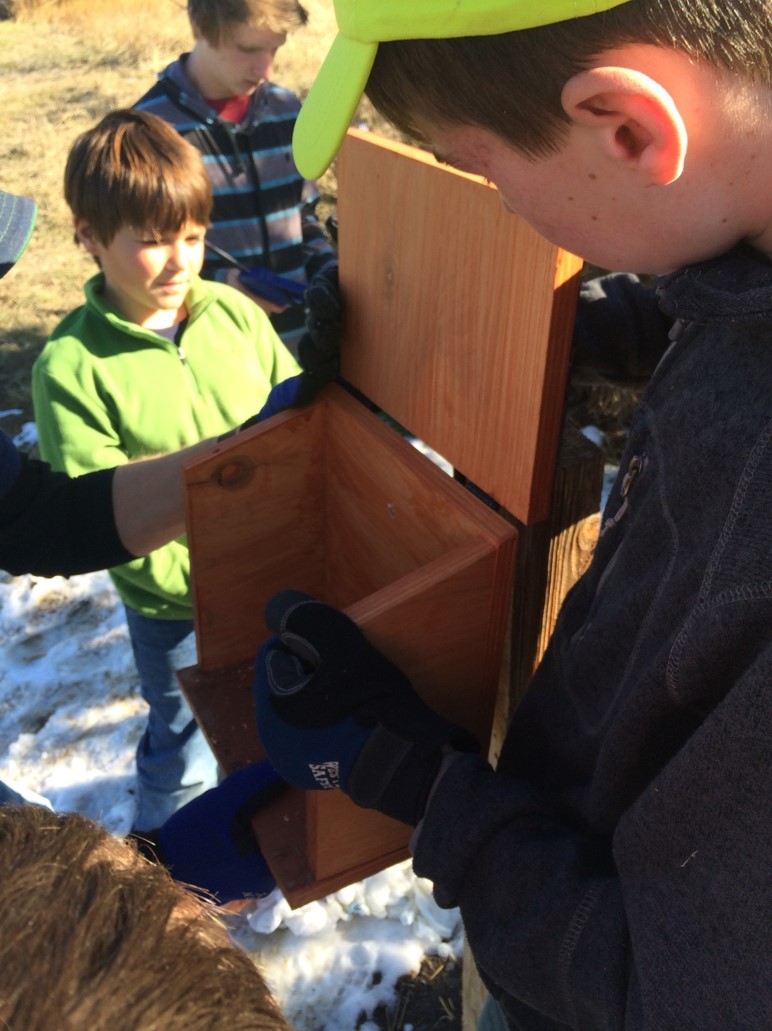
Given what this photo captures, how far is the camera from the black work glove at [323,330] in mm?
1267

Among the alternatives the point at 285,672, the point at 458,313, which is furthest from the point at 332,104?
the point at 285,672

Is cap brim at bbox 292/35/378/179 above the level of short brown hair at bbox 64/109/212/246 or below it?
above

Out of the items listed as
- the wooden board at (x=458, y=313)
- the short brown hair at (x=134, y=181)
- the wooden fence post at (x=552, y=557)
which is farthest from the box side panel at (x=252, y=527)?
the short brown hair at (x=134, y=181)

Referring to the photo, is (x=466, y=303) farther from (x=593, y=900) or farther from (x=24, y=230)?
(x=24, y=230)

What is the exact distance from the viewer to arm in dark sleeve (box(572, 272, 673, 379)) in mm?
1129

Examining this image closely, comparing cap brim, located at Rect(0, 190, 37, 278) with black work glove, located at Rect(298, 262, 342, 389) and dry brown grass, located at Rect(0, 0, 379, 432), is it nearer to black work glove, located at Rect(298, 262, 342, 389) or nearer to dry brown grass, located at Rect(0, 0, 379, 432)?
black work glove, located at Rect(298, 262, 342, 389)

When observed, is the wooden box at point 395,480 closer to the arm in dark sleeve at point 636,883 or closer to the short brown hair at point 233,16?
the arm in dark sleeve at point 636,883

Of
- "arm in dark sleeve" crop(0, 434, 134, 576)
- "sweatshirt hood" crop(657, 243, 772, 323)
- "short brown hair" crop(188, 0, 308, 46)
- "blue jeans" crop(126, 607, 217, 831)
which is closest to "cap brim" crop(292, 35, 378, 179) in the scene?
"sweatshirt hood" crop(657, 243, 772, 323)

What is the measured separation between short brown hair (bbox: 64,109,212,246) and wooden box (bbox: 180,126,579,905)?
2.79 ft

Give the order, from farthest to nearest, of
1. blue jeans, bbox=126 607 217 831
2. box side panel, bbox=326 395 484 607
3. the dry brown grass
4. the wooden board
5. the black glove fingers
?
the dry brown grass, blue jeans, bbox=126 607 217 831, box side panel, bbox=326 395 484 607, the black glove fingers, the wooden board

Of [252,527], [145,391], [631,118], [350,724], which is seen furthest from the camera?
[145,391]

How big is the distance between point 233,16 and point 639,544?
2.61 meters

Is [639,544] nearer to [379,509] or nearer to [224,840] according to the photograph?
[379,509]

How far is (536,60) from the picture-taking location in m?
0.62
